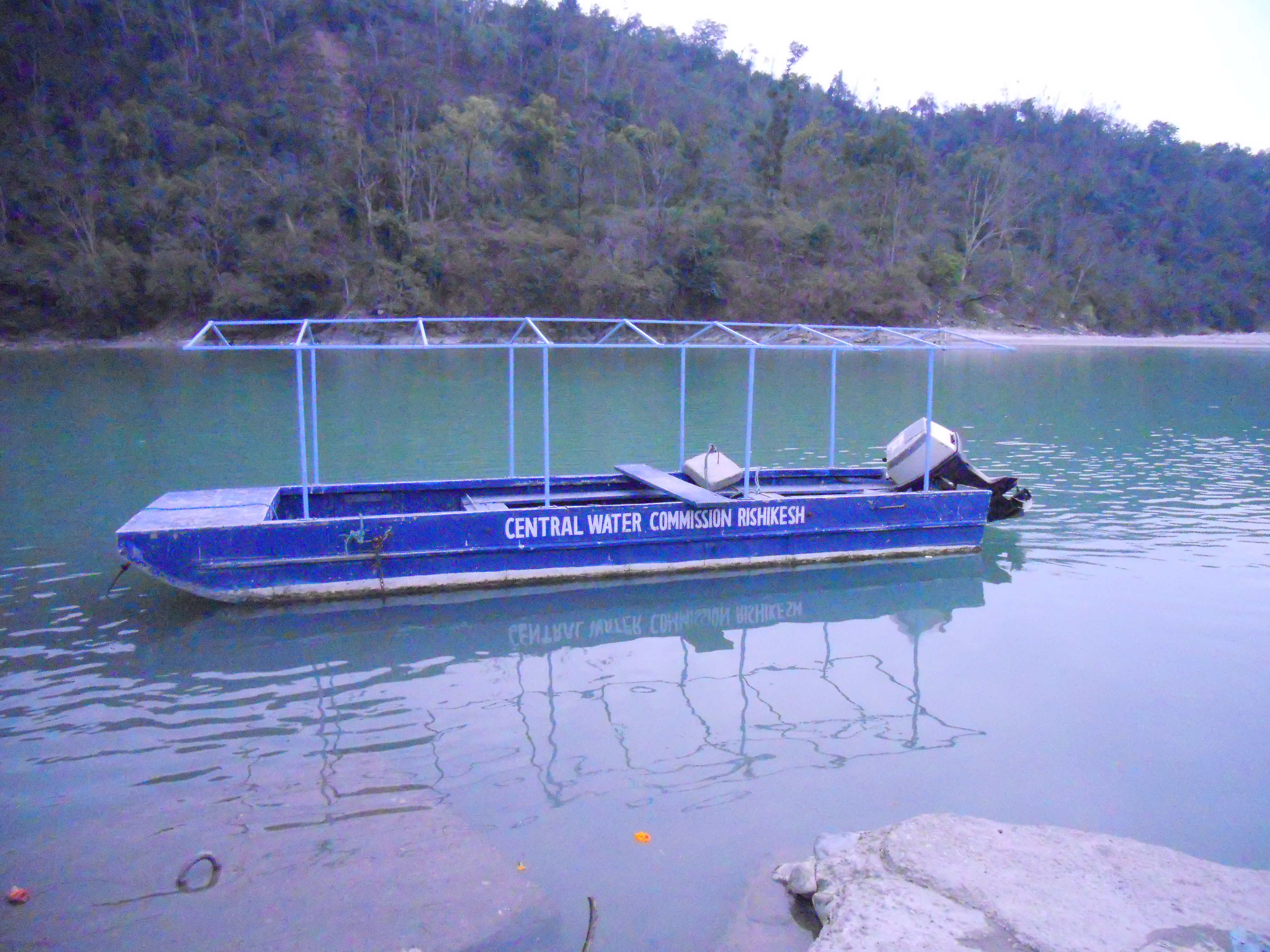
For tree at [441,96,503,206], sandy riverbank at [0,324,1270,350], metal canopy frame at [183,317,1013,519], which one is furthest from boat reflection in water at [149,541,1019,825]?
tree at [441,96,503,206]

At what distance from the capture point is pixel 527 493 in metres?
11.5

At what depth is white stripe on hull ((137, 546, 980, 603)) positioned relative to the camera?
28.8 ft

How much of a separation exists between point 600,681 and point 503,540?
7.20 feet

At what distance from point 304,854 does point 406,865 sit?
23.3 inches

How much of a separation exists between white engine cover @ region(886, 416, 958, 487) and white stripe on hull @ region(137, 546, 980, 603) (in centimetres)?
107

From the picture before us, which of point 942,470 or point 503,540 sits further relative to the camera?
point 942,470

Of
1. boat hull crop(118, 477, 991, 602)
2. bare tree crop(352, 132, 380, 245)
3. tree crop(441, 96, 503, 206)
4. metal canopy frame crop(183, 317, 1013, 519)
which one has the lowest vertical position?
boat hull crop(118, 477, 991, 602)

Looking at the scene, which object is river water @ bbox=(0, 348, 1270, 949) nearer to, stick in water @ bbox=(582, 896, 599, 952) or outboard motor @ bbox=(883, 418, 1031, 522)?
stick in water @ bbox=(582, 896, 599, 952)

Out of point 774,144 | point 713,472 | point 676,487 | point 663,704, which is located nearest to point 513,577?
point 676,487

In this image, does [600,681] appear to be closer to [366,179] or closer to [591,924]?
[591,924]

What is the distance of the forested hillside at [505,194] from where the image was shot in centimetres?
5212

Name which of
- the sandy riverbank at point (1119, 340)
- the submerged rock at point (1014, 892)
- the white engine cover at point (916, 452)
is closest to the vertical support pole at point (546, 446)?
the white engine cover at point (916, 452)

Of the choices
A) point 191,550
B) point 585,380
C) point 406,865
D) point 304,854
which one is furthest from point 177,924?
point 585,380

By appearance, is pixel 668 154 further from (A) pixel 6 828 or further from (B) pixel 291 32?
(A) pixel 6 828
